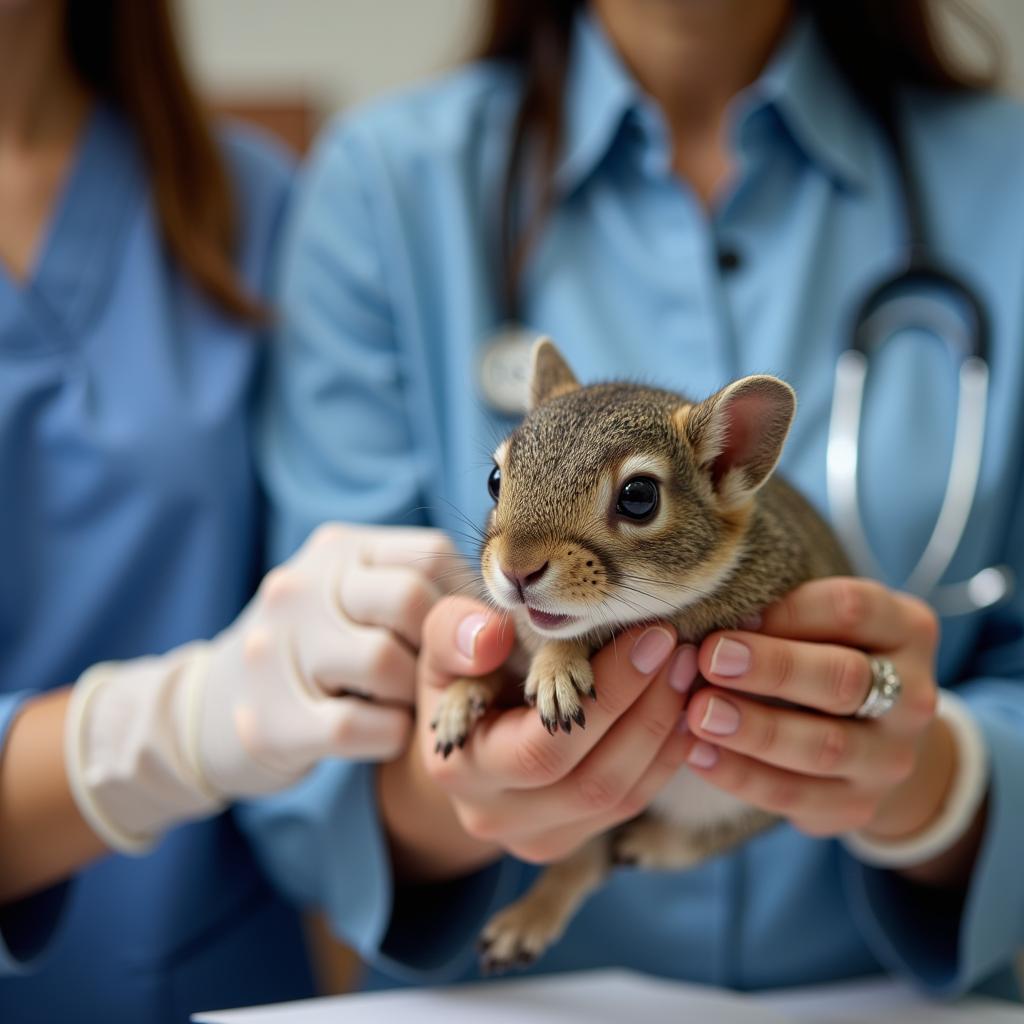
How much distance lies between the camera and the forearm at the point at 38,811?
106 centimetres

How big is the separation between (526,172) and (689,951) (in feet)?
3.08

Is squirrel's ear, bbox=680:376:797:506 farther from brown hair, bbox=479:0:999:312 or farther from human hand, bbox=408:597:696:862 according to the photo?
brown hair, bbox=479:0:999:312

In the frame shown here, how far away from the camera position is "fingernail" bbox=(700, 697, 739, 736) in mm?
828

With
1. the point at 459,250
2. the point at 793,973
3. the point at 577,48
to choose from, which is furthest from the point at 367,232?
the point at 793,973

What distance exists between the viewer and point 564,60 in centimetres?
139

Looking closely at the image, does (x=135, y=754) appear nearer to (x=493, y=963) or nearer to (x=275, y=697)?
(x=275, y=697)

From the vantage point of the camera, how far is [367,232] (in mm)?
1310

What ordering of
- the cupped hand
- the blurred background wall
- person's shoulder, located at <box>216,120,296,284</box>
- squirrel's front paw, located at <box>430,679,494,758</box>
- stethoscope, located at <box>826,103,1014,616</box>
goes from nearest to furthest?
squirrel's front paw, located at <box>430,679,494,758</box>, the cupped hand, stethoscope, located at <box>826,103,1014,616</box>, person's shoulder, located at <box>216,120,296,284</box>, the blurred background wall

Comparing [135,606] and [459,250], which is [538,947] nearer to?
[135,606]

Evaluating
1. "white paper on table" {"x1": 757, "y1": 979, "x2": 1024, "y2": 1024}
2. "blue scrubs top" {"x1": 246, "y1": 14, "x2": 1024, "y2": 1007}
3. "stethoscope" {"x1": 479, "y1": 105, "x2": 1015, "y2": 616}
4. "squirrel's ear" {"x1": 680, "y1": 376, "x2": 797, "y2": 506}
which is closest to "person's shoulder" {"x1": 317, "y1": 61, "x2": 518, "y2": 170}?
"blue scrubs top" {"x1": 246, "y1": 14, "x2": 1024, "y2": 1007}

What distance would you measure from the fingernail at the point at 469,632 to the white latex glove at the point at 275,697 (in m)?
0.13

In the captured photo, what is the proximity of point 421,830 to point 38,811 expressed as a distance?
38 centimetres

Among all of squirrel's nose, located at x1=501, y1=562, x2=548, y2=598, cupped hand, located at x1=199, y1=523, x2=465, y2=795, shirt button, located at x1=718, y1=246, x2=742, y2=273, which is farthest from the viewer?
shirt button, located at x1=718, y1=246, x2=742, y2=273

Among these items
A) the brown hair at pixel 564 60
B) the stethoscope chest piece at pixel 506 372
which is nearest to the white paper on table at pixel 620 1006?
the stethoscope chest piece at pixel 506 372
